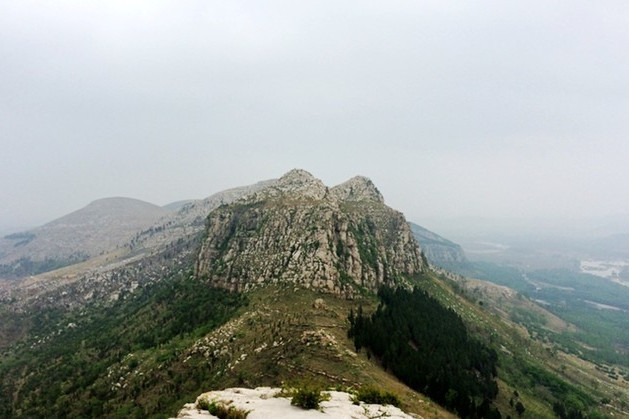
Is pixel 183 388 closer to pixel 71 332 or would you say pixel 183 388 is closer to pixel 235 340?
pixel 235 340

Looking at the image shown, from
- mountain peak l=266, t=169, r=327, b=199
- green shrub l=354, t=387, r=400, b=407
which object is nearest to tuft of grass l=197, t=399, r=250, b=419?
green shrub l=354, t=387, r=400, b=407

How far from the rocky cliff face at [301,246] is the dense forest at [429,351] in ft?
42.4

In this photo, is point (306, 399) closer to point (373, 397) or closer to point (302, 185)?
point (373, 397)

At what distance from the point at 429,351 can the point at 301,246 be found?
4248 cm

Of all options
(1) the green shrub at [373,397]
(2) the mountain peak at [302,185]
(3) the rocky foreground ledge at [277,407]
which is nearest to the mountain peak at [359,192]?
(2) the mountain peak at [302,185]

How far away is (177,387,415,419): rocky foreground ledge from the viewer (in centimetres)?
2600

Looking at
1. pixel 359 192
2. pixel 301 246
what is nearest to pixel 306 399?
pixel 301 246

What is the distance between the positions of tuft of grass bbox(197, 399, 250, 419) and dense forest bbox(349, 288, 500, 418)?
39984mm

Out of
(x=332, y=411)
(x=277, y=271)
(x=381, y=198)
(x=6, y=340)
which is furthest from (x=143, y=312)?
(x=381, y=198)

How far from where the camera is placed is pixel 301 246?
332ft

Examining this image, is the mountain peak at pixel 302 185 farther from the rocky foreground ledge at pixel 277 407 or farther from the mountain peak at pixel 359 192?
the rocky foreground ledge at pixel 277 407

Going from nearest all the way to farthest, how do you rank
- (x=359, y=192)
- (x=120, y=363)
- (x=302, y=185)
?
(x=120, y=363) < (x=302, y=185) < (x=359, y=192)

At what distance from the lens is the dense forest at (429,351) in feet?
192

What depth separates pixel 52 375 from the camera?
91750mm
